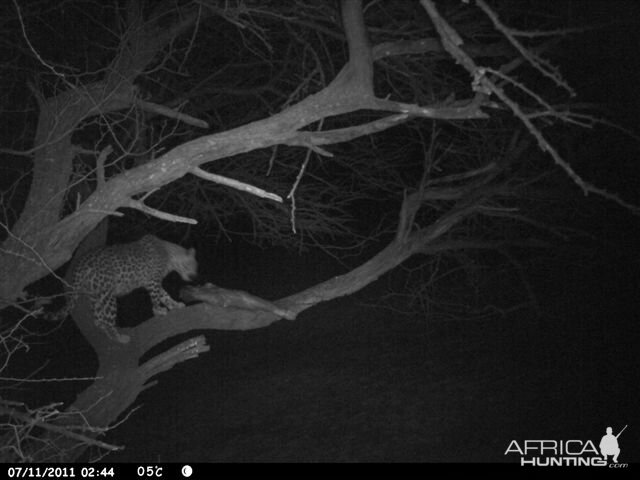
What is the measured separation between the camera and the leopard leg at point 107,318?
20.3ft

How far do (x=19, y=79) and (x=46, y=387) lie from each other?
3.76m


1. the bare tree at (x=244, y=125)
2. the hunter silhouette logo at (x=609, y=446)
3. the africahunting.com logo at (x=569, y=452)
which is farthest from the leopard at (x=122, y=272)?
the hunter silhouette logo at (x=609, y=446)

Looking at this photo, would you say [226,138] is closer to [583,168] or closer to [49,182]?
[49,182]

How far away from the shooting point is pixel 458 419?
7.03 meters

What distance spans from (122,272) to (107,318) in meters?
0.70

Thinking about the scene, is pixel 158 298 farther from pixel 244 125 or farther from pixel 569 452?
pixel 244 125

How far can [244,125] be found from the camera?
3.50 meters

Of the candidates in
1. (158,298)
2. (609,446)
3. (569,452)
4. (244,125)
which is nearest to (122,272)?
(158,298)

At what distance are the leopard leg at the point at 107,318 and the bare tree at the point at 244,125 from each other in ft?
0.29

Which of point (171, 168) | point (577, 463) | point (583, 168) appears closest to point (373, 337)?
point (583, 168)

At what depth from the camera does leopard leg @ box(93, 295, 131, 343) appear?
6.19 metres

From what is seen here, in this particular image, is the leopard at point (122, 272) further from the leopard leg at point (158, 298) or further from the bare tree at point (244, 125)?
the bare tree at point (244, 125)

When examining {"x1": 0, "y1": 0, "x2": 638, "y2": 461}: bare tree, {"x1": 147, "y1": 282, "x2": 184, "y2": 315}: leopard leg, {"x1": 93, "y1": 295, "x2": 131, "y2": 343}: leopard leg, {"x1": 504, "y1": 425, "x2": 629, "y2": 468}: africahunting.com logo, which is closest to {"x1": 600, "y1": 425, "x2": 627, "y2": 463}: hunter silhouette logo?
{"x1": 504, "y1": 425, "x2": 629, "y2": 468}: africahunting.com logo

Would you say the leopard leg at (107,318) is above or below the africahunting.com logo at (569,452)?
above
